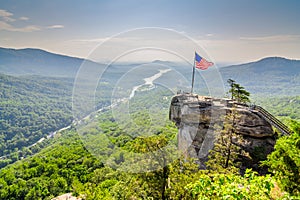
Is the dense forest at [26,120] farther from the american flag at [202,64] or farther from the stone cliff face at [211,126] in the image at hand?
the american flag at [202,64]

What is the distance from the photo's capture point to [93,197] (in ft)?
52.4

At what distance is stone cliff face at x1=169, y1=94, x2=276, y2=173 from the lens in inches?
714

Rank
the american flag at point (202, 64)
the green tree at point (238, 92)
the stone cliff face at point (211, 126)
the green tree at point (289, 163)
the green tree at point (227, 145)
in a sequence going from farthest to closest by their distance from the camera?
the green tree at point (238, 92) < the stone cliff face at point (211, 126) < the american flag at point (202, 64) < the green tree at point (227, 145) < the green tree at point (289, 163)

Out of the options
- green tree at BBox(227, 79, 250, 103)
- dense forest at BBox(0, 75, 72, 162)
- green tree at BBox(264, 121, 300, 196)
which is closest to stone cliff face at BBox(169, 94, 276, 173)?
green tree at BBox(227, 79, 250, 103)

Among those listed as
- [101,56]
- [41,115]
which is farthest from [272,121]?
[41,115]

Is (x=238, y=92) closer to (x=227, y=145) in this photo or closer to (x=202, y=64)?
(x=227, y=145)

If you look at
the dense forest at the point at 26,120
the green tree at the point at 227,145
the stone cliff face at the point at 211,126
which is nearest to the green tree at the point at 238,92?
the stone cliff face at the point at 211,126

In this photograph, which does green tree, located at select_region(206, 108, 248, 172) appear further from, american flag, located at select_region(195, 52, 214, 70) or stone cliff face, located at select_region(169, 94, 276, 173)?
american flag, located at select_region(195, 52, 214, 70)

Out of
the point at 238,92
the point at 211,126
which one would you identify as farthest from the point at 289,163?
the point at 238,92

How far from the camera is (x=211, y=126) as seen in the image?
20.2 m

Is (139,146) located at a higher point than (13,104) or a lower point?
higher

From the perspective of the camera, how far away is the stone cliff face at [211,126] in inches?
714

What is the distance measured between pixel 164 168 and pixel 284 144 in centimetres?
518

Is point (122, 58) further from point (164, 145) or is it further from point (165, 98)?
point (165, 98)
